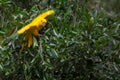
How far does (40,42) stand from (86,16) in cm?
46

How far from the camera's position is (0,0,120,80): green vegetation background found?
2174mm

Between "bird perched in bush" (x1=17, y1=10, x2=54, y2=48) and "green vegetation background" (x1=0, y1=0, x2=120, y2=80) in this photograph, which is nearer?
"bird perched in bush" (x1=17, y1=10, x2=54, y2=48)

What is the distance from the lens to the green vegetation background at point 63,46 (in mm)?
2174

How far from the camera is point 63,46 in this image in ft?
7.55

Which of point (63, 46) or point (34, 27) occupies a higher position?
point (34, 27)

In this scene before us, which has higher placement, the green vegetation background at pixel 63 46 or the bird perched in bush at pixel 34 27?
the bird perched in bush at pixel 34 27

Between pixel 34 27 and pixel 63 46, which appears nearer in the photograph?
pixel 34 27

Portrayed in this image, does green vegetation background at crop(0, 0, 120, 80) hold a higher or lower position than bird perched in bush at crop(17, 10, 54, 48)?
lower

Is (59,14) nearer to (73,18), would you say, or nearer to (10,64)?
(73,18)

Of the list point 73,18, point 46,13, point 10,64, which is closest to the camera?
point 46,13

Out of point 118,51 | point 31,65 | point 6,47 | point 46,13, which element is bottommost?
point 118,51

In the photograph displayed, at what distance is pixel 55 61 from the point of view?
2.40 metres

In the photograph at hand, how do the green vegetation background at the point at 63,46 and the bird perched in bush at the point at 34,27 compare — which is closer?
the bird perched in bush at the point at 34,27

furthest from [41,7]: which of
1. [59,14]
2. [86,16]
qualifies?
[86,16]
